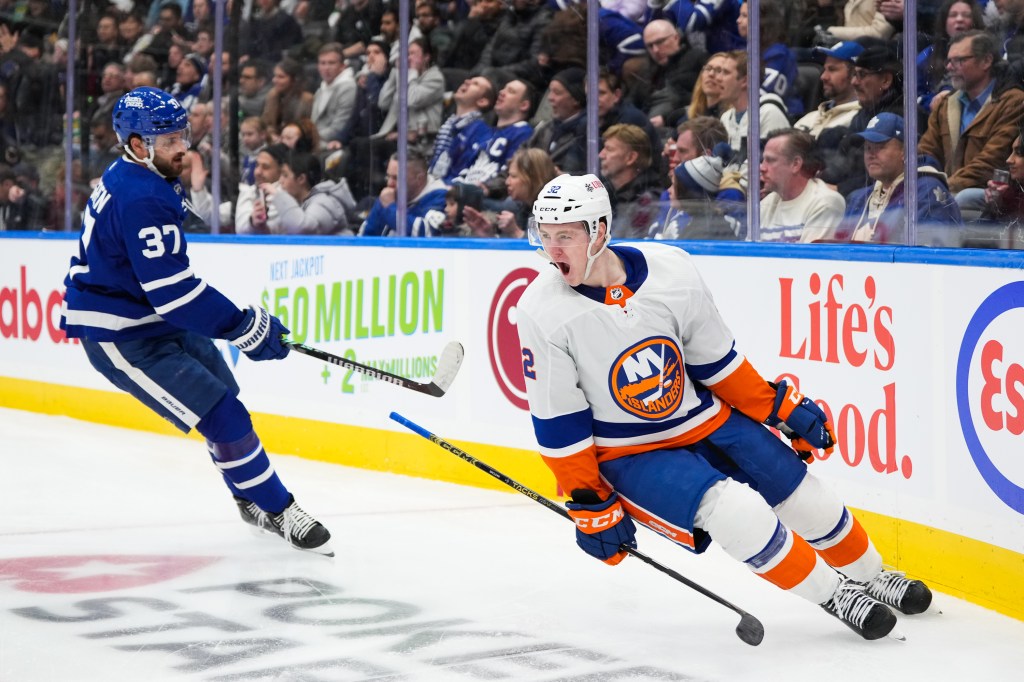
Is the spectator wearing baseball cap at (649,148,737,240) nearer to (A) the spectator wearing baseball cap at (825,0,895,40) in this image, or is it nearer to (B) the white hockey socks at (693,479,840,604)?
(A) the spectator wearing baseball cap at (825,0,895,40)

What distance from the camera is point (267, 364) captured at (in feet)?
19.0

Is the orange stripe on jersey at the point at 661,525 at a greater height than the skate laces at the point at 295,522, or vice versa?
the orange stripe on jersey at the point at 661,525

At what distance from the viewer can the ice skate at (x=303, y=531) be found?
3.90m

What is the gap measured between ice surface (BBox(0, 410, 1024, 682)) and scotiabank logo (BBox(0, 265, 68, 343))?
207cm

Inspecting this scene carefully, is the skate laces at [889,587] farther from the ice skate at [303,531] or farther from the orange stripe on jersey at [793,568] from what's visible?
the ice skate at [303,531]

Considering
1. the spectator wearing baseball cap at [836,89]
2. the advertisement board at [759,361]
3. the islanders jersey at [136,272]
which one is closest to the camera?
the advertisement board at [759,361]

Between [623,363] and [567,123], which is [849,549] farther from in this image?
[567,123]

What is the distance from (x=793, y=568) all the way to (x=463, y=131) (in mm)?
2918

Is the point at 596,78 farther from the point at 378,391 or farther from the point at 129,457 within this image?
the point at 129,457

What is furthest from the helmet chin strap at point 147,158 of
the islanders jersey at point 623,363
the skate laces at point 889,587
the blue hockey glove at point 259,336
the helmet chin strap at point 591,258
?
the skate laces at point 889,587

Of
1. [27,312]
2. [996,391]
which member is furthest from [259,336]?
[27,312]

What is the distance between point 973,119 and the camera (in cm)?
366

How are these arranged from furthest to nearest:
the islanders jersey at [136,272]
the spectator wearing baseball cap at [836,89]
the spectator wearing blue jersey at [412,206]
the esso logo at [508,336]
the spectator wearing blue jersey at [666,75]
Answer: the spectator wearing blue jersey at [412,206] → the esso logo at [508,336] → the spectator wearing blue jersey at [666,75] → the spectator wearing baseball cap at [836,89] → the islanders jersey at [136,272]

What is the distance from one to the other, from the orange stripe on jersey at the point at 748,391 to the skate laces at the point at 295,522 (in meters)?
1.42
